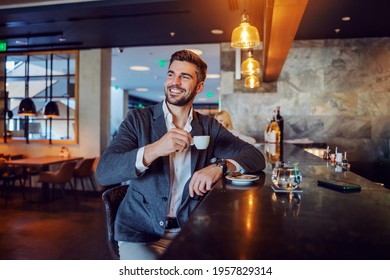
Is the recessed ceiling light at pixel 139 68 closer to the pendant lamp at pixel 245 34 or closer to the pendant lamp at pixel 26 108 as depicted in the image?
the pendant lamp at pixel 26 108

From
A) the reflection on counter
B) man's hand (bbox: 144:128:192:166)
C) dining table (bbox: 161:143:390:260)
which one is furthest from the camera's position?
man's hand (bbox: 144:128:192:166)

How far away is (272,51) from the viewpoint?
3293 millimetres

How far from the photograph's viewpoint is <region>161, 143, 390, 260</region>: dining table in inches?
23.3

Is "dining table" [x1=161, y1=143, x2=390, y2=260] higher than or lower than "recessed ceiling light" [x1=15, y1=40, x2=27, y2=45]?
lower

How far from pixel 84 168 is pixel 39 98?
7.44 feet

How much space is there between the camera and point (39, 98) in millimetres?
6688

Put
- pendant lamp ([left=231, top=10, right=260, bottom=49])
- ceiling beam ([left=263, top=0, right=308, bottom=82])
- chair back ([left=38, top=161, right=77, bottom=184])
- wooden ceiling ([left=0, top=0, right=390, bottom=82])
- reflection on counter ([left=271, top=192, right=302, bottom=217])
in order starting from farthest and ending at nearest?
chair back ([left=38, top=161, right=77, bottom=184]) → wooden ceiling ([left=0, top=0, right=390, bottom=82]) → pendant lamp ([left=231, top=10, right=260, bottom=49]) → ceiling beam ([left=263, top=0, right=308, bottom=82]) → reflection on counter ([left=271, top=192, right=302, bottom=217])

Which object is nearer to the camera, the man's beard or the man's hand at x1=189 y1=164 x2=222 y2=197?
the man's hand at x1=189 y1=164 x2=222 y2=197

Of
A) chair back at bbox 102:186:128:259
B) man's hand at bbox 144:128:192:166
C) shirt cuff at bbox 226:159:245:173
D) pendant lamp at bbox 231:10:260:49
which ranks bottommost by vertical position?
chair back at bbox 102:186:128:259

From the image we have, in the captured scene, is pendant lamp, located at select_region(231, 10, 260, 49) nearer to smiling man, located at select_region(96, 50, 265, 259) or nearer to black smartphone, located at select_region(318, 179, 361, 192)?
smiling man, located at select_region(96, 50, 265, 259)

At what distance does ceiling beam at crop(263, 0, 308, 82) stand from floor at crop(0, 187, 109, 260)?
244cm

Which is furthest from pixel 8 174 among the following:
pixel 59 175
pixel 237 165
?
pixel 237 165

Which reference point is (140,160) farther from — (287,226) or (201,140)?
(287,226)

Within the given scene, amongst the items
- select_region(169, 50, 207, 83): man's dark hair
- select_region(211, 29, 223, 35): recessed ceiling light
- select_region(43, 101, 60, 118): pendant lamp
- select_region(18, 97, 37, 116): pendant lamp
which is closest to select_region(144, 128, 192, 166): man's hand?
select_region(169, 50, 207, 83): man's dark hair
